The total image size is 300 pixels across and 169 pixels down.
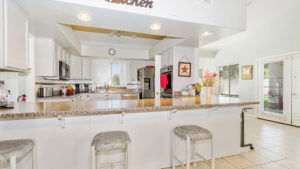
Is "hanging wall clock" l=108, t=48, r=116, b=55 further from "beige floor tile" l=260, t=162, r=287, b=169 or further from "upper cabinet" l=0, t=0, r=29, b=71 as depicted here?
"beige floor tile" l=260, t=162, r=287, b=169

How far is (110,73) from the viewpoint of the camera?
16.9 feet

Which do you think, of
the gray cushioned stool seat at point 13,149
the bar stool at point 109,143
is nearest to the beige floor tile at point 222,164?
the bar stool at point 109,143

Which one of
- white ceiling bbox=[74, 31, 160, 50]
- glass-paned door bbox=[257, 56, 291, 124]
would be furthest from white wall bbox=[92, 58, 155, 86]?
glass-paned door bbox=[257, 56, 291, 124]

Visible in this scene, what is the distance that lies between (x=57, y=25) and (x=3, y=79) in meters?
1.22

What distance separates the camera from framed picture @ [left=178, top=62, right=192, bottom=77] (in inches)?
140

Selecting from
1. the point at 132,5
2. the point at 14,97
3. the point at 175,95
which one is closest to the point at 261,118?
the point at 175,95

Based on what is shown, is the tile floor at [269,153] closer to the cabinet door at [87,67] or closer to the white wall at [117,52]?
the white wall at [117,52]

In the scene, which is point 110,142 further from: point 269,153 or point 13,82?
point 269,153

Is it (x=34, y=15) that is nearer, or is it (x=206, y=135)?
(x=206, y=135)

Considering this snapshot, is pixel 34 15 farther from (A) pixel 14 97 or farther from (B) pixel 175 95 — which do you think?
(B) pixel 175 95

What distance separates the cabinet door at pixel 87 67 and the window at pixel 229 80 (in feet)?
17.3

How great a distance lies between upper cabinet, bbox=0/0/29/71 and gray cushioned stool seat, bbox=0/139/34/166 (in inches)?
33.3

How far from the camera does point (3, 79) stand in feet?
7.19

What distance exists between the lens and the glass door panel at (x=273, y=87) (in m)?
4.04
